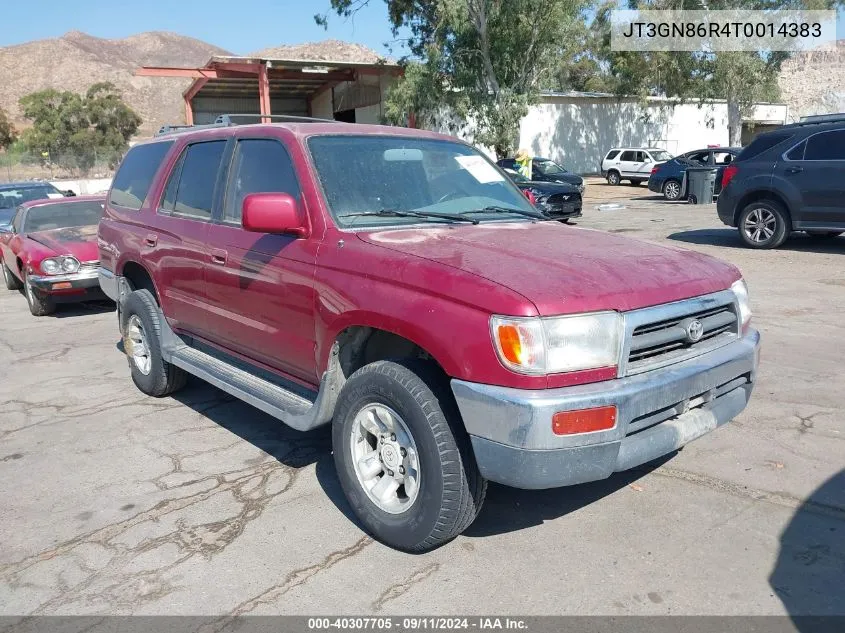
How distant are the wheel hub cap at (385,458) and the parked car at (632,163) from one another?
3050cm

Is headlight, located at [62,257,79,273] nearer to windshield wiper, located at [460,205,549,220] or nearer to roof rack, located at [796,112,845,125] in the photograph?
windshield wiper, located at [460,205,549,220]

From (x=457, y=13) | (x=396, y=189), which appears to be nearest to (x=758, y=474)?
(x=396, y=189)

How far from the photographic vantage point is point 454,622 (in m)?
2.97

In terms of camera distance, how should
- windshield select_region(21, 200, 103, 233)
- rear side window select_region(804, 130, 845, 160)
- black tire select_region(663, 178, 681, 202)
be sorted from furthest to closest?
black tire select_region(663, 178, 681, 202)
rear side window select_region(804, 130, 845, 160)
windshield select_region(21, 200, 103, 233)

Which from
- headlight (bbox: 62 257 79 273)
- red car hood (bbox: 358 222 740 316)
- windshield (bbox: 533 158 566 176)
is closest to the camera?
red car hood (bbox: 358 222 740 316)

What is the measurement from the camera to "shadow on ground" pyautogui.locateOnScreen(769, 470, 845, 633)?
117 inches

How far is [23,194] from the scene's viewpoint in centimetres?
1520

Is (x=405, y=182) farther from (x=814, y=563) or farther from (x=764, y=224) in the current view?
(x=764, y=224)

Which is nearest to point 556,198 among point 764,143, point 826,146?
point 764,143

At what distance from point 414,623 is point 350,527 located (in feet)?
2.83

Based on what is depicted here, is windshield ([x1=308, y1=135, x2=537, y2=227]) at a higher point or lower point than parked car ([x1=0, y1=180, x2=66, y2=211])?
lower

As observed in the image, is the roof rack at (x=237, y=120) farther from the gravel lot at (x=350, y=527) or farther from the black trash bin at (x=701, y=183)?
the black trash bin at (x=701, y=183)

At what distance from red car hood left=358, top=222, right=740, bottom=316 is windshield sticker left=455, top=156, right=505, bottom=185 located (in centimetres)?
72

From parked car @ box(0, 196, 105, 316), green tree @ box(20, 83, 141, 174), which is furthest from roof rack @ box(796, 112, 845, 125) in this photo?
green tree @ box(20, 83, 141, 174)
